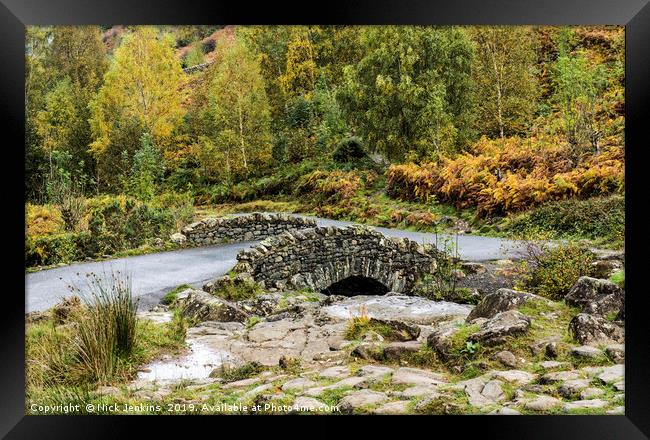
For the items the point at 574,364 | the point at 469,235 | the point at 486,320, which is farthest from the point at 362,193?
the point at 574,364

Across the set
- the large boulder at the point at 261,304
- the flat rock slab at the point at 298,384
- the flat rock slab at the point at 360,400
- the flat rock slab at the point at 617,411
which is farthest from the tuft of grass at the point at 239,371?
the flat rock slab at the point at 617,411

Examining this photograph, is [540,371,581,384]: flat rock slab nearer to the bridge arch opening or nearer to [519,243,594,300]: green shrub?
[519,243,594,300]: green shrub

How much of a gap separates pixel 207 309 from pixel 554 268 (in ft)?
9.86

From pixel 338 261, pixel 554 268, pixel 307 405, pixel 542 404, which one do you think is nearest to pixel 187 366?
pixel 307 405

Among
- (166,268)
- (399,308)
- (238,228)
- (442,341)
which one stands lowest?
(442,341)

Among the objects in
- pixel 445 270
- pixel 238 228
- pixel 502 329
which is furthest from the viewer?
pixel 238 228

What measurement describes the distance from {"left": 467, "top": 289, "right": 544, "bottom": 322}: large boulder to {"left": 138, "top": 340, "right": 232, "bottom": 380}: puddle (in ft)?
7.00

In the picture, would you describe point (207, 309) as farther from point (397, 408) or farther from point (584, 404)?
point (584, 404)

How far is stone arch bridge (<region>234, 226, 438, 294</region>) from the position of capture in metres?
5.39

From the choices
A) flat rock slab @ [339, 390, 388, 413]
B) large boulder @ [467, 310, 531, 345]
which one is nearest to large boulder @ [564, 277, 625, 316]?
large boulder @ [467, 310, 531, 345]

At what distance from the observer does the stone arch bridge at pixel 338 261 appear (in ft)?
17.7

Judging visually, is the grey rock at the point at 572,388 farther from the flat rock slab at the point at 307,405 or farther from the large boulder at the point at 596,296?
the flat rock slab at the point at 307,405

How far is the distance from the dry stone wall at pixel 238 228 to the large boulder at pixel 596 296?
2471mm

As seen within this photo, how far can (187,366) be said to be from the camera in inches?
197
